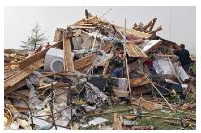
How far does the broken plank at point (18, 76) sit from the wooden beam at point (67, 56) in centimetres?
72

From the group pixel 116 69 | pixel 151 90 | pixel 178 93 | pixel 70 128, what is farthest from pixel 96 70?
pixel 70 128

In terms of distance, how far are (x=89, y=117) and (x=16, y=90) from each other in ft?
7.73

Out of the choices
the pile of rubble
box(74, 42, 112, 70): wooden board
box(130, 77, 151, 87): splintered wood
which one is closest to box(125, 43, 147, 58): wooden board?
the pile of rubble

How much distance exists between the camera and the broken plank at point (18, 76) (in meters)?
10.2

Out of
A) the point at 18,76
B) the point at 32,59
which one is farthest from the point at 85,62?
the point at 18,76

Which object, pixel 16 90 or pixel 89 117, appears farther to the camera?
pixel 16 90

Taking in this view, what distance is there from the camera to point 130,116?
9.17m

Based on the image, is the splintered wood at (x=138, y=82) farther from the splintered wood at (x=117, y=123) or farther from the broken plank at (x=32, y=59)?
the broken plank at (x=32, y=59)

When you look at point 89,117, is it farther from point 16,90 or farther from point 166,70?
point 166,70

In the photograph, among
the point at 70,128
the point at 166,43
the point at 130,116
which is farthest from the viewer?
the point at 166,43

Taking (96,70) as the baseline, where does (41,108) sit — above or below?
below

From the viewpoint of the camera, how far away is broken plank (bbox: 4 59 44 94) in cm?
1021

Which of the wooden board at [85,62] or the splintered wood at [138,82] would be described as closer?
the splintered wood at [138,82]

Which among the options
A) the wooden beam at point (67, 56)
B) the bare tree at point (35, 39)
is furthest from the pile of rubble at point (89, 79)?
the bare tree at point (35, 39)
